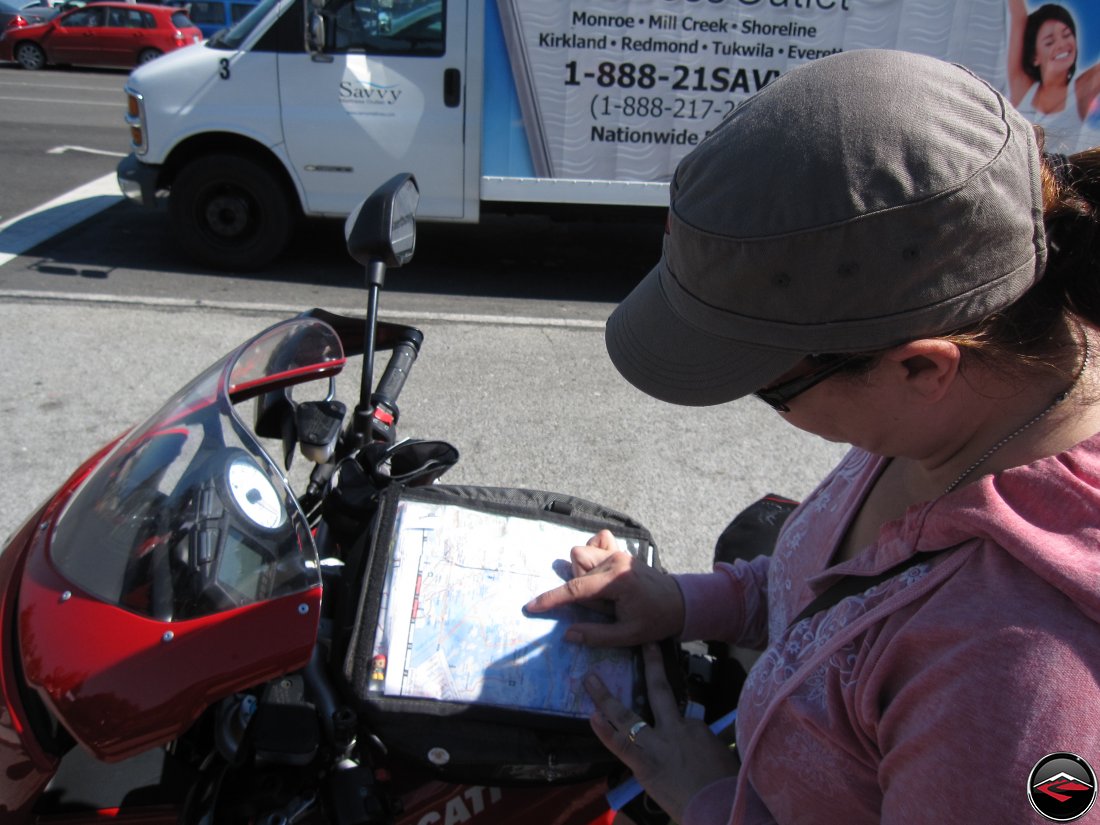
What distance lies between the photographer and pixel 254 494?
1.37 m

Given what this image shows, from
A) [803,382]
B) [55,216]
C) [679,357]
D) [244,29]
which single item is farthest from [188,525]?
[55,216]

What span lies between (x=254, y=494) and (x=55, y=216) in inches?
293

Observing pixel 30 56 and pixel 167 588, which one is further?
pixel 30 56

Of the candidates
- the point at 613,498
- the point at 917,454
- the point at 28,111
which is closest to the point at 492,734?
the point at 917,454

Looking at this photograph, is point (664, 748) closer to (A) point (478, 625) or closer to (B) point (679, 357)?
(A) point (478, 625)

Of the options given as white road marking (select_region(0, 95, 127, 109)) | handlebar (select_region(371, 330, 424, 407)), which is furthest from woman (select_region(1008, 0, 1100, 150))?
white road marking (select_region(0, 95, 127, 109))

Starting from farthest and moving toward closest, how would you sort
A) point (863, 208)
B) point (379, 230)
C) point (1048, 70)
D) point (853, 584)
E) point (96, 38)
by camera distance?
point (96, 38) → point (1048, 70) → point (379, 230) → point (853, 584) → point (863, 208)

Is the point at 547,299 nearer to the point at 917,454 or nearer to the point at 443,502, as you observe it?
the point at 443,502

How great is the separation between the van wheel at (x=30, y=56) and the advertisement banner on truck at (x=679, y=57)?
615 inches

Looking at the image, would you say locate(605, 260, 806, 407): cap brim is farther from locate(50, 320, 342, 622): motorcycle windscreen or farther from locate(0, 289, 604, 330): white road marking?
locate(0, 289, 604, 330): white road marking

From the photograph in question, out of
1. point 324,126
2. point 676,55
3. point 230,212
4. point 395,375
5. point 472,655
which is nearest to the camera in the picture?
point 472,655

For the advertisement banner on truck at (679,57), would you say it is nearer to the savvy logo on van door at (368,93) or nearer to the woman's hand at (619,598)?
the savvy logo on van door at (368,93)

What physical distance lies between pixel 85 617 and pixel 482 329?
4448 millimetres

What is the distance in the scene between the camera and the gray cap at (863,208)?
2.80 ft
